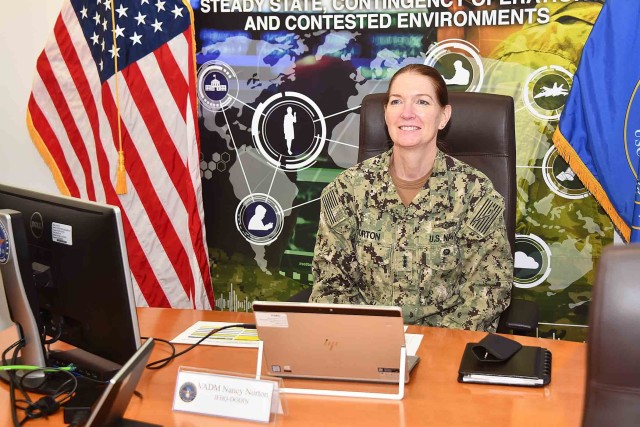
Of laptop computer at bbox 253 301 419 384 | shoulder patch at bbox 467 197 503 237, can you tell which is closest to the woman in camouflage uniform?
shoulder patch at bbox 467 197 503 237

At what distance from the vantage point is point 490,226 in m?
2.24

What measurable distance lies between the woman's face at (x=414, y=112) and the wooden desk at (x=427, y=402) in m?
0.70

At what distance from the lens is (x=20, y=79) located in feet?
12.2

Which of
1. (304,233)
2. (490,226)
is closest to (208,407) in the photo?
(490,226)

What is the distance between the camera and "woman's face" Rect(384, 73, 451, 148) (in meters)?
2.30

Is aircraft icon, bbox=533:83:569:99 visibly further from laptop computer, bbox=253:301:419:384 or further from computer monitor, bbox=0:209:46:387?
computer monitor, bbox=0:209:46:387

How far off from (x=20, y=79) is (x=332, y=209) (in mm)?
2091

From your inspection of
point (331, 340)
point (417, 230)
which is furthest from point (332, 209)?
point (331, 340)

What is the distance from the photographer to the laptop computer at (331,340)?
1518mm

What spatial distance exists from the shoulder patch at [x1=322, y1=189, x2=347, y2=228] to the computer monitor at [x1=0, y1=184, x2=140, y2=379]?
2.71ft

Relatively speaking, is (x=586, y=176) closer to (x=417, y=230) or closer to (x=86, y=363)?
(x=417, y=230)

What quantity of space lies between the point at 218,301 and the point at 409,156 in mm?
1642

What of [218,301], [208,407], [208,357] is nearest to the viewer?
[208,407]

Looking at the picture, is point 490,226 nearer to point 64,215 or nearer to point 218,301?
point 64,215
